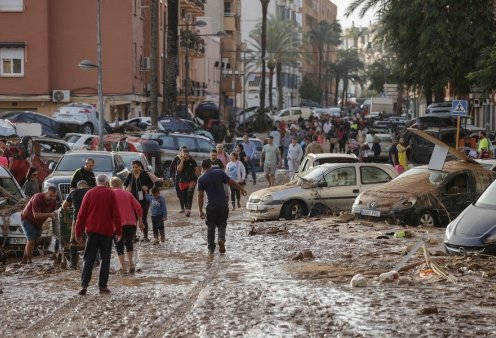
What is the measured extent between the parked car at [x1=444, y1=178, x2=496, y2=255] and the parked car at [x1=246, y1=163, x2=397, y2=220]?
8953 mm

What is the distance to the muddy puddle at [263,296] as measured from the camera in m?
11.5

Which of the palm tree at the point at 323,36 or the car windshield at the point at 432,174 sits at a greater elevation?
the palm tree at the point at 323,36

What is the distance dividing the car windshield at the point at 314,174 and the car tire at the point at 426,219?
3.93 meters

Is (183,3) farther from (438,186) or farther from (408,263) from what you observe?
(408,263)

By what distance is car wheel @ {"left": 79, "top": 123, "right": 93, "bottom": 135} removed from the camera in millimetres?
47781

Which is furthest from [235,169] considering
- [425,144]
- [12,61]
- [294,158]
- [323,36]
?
[323,36]

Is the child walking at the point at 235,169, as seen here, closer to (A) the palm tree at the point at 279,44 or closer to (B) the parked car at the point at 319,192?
(B) the parked car at the point at 319,192

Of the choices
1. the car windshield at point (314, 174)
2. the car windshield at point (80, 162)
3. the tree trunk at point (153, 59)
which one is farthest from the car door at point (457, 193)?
the tree trunk at point (153, 59)

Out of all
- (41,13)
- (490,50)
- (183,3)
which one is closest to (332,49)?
(183,3)

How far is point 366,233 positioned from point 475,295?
313 inches

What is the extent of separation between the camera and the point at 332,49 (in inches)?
6609

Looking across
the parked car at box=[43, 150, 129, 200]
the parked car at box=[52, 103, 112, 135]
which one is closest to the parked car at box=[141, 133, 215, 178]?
the parked car at box=[52, 103, 112, 135]

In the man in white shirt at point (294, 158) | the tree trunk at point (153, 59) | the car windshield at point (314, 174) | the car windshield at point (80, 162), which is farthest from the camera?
the tree trunk at point (153, 59)

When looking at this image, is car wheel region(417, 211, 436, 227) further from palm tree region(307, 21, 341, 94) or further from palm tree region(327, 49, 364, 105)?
palm tree region(327, 49, 364, 105)
